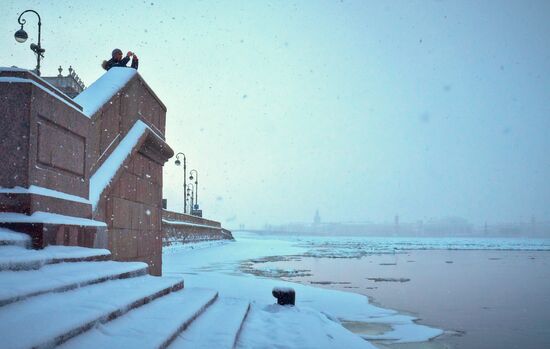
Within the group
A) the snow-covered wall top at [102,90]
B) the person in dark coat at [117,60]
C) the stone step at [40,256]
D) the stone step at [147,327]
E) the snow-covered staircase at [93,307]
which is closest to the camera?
the snow-covered staircase at [93,307]

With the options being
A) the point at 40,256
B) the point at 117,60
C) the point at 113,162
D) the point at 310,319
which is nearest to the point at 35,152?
the point at 40,256

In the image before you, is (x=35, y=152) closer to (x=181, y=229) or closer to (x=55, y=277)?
(x=55, y=277)

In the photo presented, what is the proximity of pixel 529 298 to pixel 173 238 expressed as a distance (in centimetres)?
1758

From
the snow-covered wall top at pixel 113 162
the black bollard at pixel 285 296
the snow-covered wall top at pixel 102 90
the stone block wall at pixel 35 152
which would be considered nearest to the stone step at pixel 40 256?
the stone block wall at pixel 35 152

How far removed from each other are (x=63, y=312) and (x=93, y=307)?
0.31 m

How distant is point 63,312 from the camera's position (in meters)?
3.11

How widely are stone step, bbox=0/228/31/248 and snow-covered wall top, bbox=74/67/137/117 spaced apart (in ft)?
7.62

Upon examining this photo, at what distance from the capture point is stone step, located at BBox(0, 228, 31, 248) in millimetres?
4258

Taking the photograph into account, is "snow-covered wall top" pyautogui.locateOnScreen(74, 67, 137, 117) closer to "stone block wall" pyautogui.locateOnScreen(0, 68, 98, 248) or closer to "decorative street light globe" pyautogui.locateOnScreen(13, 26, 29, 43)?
"stone block wall" pyautogui.locateOnScreen(0, 68, 98, 248)

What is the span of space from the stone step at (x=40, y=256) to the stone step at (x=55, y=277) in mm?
54

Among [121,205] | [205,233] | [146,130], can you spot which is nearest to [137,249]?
[121,205]

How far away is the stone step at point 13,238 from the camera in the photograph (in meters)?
4.26

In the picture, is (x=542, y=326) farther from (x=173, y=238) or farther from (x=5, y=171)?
(x=173, y=238)

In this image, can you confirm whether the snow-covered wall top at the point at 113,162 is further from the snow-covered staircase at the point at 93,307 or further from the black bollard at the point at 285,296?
the black bollard at the point at 285,296
